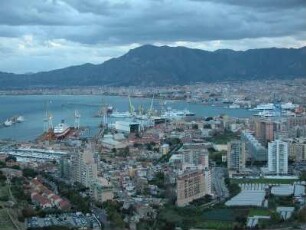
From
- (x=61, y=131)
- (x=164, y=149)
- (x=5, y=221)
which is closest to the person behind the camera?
(x=5, y=221)

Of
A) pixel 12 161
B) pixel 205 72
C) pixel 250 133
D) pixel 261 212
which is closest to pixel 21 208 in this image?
pixel 261 212

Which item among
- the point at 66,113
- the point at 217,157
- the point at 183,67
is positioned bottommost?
the point at 66,113

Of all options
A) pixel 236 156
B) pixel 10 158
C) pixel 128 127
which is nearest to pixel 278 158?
pixel 236 156

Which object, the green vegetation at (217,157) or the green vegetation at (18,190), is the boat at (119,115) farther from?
the green vegetation at (18,190)

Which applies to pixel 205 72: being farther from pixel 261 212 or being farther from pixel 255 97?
pixel 261 212

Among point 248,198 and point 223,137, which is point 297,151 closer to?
point 223,137

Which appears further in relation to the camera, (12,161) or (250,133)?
(250,133)
